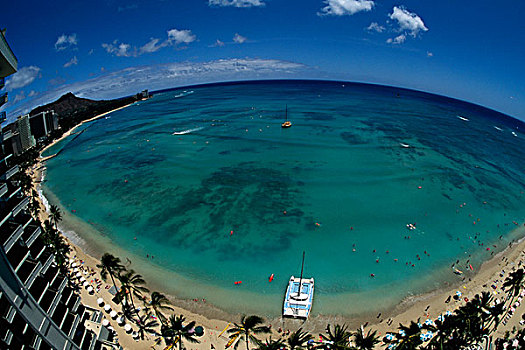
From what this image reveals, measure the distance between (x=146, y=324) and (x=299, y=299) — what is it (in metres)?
19.3

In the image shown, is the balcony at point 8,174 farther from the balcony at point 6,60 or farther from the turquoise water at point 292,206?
the turquoise water at point 292,206

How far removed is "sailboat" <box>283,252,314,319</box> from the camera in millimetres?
34312

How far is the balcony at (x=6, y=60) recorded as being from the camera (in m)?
13.9

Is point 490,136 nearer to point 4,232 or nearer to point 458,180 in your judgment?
point 458,180

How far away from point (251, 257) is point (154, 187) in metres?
36.3

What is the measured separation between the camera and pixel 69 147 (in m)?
108

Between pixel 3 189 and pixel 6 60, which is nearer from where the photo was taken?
pixel 6 60

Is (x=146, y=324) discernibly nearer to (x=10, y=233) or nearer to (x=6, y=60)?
(x=10, y=233)

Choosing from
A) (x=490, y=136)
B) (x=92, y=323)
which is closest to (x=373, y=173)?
(x=92, y=323)

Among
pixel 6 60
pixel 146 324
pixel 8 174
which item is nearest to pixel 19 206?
pixel 8 174

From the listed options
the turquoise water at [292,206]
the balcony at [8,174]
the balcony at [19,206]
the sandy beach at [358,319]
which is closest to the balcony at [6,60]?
the balcony at [8,174]

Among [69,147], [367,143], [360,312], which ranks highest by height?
[367,143]

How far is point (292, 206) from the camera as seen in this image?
197 feet

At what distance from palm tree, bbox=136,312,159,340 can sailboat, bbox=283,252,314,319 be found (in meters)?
16.2
